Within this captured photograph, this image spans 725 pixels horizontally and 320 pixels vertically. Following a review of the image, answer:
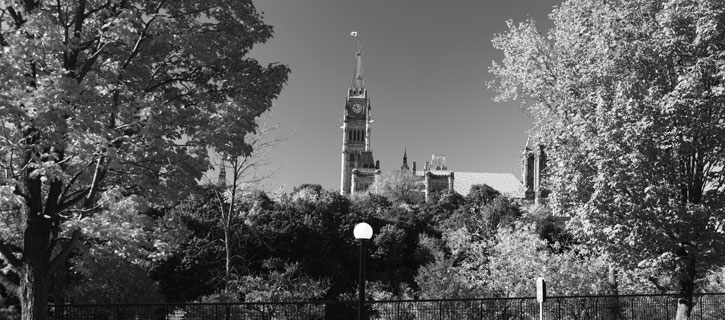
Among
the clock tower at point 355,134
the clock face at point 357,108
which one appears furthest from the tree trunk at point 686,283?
the clock face at point 357,108

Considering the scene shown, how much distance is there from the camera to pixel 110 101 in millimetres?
7668

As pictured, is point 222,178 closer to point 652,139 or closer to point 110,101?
point 110,101

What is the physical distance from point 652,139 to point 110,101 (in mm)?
10891

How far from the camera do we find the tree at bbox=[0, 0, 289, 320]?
675 cm

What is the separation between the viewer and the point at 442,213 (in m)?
52.8

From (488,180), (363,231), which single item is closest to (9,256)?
(363,231)

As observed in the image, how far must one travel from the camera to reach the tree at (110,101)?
6.75 metres

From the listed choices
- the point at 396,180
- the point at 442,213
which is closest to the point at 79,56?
the point at 442,213

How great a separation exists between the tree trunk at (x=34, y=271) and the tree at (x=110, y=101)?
0.02 metres

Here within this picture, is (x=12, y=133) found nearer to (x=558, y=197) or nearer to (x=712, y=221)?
(x=558, y=197)

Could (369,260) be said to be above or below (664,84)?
below

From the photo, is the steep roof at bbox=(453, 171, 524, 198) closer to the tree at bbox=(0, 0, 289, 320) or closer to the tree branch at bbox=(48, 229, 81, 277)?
the tree at bbox=(0, 0, 289, 320)

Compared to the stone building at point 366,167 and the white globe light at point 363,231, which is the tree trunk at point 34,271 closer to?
the white globe light at point 363,231

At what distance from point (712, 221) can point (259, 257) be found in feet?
85.9
